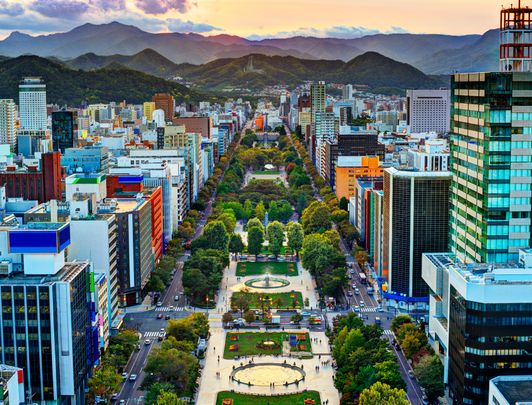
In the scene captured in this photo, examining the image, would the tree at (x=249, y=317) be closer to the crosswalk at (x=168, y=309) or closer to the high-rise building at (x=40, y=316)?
the crosswalk at (x=168, y=309)

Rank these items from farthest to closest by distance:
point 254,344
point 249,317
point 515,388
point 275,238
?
point 275,238 < point 249,317 < point 254,344 < point 515,388

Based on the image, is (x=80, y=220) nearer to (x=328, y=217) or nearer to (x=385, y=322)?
(x=385, y=322)

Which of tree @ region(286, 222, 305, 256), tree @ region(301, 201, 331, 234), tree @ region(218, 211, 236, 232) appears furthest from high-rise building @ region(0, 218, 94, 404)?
tree @ region(301, 201, 331, 234)

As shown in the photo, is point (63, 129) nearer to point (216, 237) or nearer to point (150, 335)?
point (216, 237)

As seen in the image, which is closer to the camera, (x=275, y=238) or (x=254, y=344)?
(x=254, y=344)

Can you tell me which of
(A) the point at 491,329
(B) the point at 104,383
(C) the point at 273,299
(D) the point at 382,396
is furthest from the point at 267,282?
(A) the point at 491,329

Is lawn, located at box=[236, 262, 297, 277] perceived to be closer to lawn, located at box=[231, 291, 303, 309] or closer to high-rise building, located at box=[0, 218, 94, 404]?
lawn, located at box=[231, 291, 303, 309]
